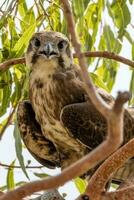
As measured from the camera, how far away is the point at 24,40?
366 cm

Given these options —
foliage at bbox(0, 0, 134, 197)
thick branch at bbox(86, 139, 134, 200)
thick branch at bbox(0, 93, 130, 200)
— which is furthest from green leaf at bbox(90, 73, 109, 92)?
thick branch at bbox(0, 93, 130, 200)

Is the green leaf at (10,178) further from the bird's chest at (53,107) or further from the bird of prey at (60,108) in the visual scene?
the bird's chest at (53,107)

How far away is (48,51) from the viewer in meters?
3.36

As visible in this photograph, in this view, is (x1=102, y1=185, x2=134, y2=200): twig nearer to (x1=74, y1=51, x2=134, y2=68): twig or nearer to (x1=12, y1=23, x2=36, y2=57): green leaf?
(x1=74, y1=51, x2=134, y2=68): twig

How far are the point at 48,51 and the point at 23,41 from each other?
33 centimetres

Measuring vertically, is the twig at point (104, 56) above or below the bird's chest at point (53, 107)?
above

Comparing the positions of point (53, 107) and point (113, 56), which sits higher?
point (113, 56)

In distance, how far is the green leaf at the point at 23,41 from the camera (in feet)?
12.0

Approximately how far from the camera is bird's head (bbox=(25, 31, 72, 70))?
11.1ft

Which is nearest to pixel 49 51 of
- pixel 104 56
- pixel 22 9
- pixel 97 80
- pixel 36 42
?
pixel 36 42

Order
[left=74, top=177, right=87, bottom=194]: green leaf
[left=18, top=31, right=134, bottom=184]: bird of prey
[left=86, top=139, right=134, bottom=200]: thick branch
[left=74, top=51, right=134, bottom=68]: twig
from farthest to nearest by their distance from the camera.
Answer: [left=74, top=177, right=87, bottom=194]: green leaf → [left=18, top=31, right=134, bottom=184]: bird of prey → [left=74, top=51, right=134, bottom=68]: twig → [left=86, top=139, right=134, bottom=200]: thick branch

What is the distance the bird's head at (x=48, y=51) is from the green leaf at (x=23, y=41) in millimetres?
70

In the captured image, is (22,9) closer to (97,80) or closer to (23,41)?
(23,41)

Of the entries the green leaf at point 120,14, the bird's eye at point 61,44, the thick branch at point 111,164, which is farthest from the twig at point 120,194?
the green leaf at point 120,14
